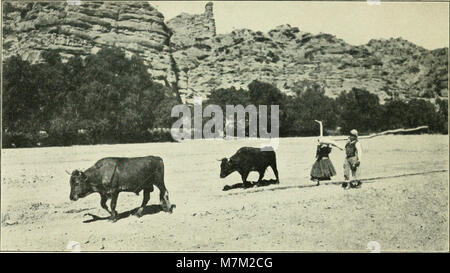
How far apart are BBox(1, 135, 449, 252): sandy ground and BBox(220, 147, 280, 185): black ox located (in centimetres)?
33

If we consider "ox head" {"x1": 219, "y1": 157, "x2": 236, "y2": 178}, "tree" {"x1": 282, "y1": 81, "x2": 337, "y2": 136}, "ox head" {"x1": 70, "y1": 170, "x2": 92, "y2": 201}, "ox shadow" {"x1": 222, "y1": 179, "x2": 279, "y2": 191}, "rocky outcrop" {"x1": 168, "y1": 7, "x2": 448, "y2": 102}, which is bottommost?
"ox shadow" {"x1": 222, "y1": 179, "x2": 279, "y2": 191}

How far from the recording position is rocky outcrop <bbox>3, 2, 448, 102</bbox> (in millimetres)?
11861

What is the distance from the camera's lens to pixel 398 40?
40.2 feet

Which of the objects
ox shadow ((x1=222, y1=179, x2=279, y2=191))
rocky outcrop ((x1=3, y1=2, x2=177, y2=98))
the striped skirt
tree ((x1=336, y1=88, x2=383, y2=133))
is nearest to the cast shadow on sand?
ox shadow ((x1=222, y1=179, x2=279, y2=191))

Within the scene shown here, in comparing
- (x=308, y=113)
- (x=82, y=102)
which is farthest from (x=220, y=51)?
(x=82, y=102)

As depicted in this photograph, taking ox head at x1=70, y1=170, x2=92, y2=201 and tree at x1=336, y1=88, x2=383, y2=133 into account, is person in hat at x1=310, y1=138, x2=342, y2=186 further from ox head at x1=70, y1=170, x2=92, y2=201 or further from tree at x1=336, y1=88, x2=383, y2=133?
ox head at x1=70, y1=170, x2=92, y2=201

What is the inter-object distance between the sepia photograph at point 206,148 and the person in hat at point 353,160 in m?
0.03

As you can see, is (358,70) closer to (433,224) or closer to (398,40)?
(398,40)

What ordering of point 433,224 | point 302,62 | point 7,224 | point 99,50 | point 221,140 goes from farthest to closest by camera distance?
1. point 302,62
2. point 99,50
3. point 221,140
4. point 433,224
5. point 7,224

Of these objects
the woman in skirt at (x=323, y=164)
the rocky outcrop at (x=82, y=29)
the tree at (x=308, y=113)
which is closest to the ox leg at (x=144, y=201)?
the woman in skirt at (x=323, y=164)

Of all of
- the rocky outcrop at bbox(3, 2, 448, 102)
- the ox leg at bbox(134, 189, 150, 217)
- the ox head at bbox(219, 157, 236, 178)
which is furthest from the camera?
the rocky outcrop at bbox(3, 2, 448, 102)

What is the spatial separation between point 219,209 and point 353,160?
354 cm

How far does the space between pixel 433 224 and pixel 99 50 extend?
33.1 feet

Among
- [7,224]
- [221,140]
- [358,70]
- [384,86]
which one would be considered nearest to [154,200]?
[221,140]
